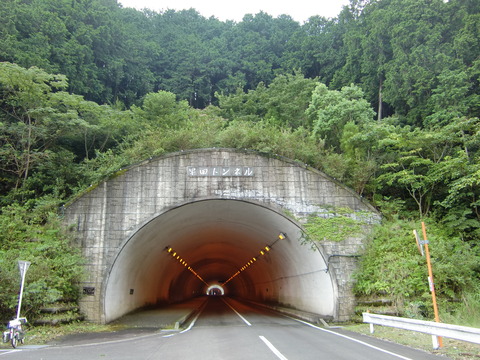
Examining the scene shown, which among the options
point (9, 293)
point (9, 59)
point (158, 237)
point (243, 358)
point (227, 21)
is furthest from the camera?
point (227, 21)

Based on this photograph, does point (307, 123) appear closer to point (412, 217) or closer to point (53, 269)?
point (412, 217)

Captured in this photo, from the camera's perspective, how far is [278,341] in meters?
9.08

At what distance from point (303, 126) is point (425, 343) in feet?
72.3

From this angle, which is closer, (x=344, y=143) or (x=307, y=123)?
(x=344, y=143)

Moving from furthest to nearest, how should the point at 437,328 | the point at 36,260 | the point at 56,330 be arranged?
the point at 36,260 < the point at 56,330 < the point at 437,328

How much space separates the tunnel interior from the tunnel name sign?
1.06 metres

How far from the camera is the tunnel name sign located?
14.4 meters

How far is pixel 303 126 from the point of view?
95.0 ft

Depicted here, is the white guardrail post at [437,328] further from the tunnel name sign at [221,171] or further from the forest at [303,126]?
the tunnel name sign at [221,171]

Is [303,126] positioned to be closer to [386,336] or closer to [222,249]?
[222,249]

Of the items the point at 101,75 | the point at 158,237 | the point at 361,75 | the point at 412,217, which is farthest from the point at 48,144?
the point at 361,75

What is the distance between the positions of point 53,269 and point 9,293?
1.77 m

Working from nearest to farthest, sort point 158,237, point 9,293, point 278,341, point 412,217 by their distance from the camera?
point 278,341
point 9,293
point 412,217
point 158,237

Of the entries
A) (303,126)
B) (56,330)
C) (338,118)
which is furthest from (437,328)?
(303,126)
